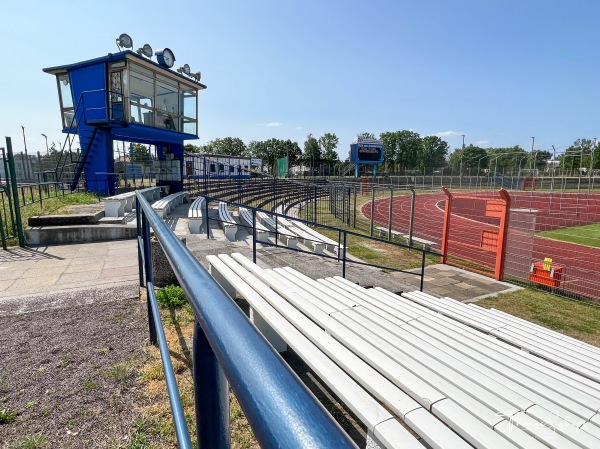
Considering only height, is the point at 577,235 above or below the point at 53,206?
below

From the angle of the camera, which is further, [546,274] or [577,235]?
[577,235]

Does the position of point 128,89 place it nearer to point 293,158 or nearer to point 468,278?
point 468,278

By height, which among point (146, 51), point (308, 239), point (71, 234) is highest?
point (146, 51)

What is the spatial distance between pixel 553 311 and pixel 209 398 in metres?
8.32

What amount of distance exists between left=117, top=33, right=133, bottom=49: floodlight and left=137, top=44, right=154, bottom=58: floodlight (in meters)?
0.43

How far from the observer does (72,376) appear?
2875mm

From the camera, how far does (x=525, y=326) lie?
5.00 m

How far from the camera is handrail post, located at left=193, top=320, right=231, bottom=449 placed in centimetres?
68

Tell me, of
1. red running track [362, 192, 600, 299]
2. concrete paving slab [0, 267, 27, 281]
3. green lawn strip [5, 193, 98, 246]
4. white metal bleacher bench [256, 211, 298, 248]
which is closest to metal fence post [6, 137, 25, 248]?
green lawn strip [5, 193, 98, 246]

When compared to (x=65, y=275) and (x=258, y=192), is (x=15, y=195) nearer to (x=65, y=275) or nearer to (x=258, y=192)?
(x=65, y=275)

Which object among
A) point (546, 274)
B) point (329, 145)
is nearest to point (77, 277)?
point (546, 274)

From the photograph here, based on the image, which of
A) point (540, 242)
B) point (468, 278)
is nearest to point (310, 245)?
point (468, 278)

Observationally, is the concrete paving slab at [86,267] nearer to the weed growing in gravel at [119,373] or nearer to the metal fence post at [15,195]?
the metal fence post at [15,195]

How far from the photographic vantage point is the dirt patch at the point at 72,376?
2319 millimetres
